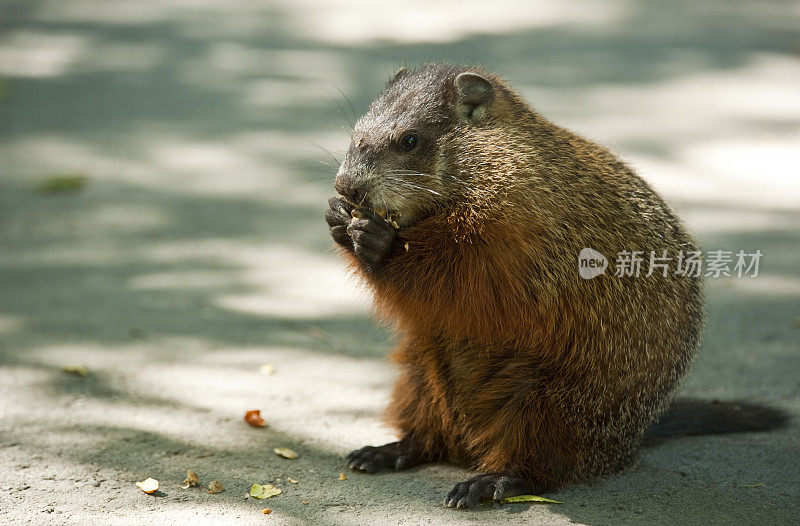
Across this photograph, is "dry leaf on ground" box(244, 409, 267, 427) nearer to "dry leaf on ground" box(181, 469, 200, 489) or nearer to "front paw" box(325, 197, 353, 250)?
"dry leaf on ground" box(181, 469, 200, 489)

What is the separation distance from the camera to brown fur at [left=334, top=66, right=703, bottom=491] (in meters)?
4.20

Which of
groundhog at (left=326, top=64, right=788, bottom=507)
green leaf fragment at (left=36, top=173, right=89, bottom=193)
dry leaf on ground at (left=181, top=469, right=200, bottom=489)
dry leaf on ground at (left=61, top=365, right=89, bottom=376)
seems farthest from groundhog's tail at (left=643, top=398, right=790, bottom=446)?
green leaf fragment at (left=36, top=173, right=89, bottom=193)

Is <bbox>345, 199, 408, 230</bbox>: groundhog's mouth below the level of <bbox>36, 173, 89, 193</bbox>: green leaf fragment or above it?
above

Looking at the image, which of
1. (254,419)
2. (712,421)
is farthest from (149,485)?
(712,421)

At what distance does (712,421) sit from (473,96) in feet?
7.62

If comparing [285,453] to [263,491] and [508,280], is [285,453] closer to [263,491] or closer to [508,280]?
[263,491]

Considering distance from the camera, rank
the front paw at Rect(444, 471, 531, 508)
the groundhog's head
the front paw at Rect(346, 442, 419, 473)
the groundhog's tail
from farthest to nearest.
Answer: the groundhog's tail < the front paw at Rect(346, 442, 419, 473) < the groundhog's head < the front paw at Rect(444, 471, 531, 508)

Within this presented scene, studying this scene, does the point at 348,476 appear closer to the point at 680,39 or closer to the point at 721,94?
the point at 721,94

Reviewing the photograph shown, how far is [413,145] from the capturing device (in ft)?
14.0

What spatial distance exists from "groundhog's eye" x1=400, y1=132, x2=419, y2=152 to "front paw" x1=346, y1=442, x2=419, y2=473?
161 centimetres

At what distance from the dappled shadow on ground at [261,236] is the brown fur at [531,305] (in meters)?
0.35

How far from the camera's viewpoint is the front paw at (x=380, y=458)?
14.9ft

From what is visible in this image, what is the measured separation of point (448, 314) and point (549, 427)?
28.9 inches

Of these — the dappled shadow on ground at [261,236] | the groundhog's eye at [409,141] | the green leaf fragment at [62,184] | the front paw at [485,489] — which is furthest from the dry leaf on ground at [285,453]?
the green leaf fragment at [62,184]
